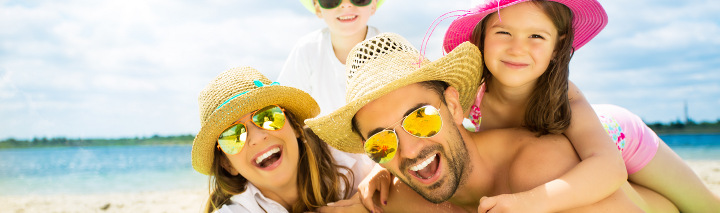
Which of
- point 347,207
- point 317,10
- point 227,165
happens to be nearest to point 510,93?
point 347,207

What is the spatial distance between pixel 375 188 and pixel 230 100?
112cm

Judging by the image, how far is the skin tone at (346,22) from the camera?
4.95m

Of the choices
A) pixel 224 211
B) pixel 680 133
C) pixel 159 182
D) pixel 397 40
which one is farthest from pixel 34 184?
pixel 680 133

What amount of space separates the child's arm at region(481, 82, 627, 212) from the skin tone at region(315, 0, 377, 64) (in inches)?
105

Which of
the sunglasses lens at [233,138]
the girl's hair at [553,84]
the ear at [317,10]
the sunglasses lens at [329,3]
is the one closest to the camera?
the girl's hair at [553,84]

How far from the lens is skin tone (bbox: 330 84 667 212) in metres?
2.50

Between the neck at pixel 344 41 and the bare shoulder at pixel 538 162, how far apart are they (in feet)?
9.28

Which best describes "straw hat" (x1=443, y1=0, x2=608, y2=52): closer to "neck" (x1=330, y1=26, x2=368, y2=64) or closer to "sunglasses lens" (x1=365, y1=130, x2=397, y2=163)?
"sunglasses lens" (x1=365, y1=130, x2=397, y2=163)

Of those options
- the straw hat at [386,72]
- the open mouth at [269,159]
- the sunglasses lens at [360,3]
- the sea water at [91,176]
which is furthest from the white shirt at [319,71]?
the sea water at [91,176]

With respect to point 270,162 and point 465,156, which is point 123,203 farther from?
point 465,156

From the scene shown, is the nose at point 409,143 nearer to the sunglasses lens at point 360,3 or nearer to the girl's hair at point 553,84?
the girl's hair at point 553,84

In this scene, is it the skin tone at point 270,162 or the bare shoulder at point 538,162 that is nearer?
the bare shoulder at point 538,162

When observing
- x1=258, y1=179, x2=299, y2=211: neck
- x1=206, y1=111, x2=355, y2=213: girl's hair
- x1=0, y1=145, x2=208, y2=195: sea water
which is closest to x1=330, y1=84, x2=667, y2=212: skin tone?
x1=206, y1=111, x2=355, y2=213: girl's hair

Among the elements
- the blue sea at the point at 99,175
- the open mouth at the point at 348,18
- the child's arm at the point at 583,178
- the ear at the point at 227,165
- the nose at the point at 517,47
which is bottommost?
the blue sea at the point at 99,175
